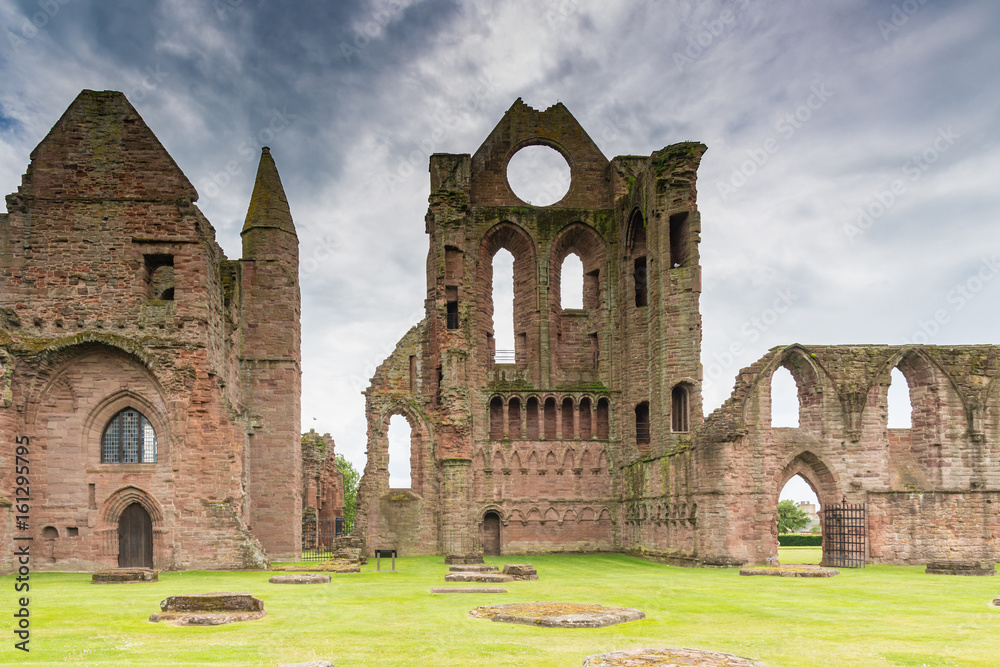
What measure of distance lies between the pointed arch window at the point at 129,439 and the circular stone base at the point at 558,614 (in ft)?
44.1

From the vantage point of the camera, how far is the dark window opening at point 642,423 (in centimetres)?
3169

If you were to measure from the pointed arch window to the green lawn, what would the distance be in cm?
468

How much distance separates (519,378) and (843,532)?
13.1 meters

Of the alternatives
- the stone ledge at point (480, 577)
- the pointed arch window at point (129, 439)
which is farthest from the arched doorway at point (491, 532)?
the stone ledge at point (480, 577)

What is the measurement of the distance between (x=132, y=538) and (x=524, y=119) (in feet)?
71.9

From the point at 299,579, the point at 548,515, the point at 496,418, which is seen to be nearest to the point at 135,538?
the point at 299,579

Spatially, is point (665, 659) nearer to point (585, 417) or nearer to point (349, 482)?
point (585, 417)

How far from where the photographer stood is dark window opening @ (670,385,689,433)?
2734cm

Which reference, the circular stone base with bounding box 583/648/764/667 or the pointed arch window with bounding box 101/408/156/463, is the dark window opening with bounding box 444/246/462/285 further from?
the circular stone base with bounding box 583/648/764/667

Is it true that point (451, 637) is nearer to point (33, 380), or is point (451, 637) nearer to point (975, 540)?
point (33, 380)

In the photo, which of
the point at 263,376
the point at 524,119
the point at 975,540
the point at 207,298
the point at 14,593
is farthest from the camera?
the point at 524,119

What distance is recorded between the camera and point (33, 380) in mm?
20844

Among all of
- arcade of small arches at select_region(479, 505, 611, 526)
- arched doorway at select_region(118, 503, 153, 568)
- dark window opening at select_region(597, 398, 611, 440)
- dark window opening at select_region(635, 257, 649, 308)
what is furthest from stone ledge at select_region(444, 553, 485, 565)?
dark window opening at select_region(635, 257, 649, 308)

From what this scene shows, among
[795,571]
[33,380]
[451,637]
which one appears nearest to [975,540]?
[795,571]
